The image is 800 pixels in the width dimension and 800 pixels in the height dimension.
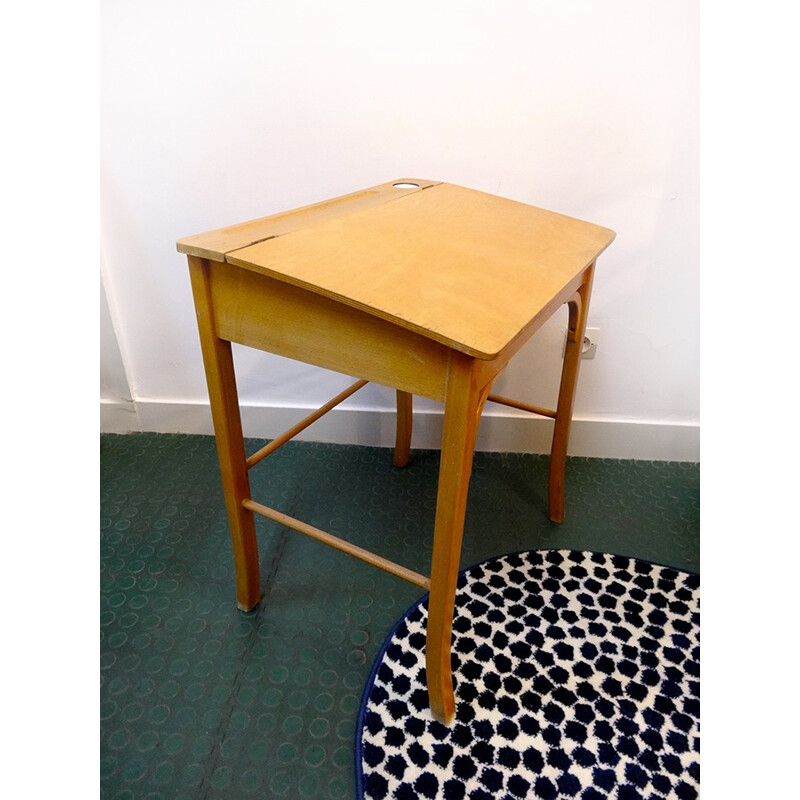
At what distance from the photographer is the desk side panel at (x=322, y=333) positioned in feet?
2.47

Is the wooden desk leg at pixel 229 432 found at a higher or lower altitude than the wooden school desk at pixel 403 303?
lower

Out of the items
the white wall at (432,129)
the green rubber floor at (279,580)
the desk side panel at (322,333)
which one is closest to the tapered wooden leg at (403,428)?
the green rubber floor at (279,580)

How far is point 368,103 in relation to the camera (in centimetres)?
132

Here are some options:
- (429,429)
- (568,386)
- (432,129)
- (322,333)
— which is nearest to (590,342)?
(568,386)

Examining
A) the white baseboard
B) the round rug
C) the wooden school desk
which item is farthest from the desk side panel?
the white baseboard

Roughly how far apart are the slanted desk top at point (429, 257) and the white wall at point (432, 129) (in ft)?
1.02

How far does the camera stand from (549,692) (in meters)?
1.01

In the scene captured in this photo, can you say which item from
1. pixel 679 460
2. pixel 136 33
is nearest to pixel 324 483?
pixel 679 460

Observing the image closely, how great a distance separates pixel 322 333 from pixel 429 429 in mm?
876

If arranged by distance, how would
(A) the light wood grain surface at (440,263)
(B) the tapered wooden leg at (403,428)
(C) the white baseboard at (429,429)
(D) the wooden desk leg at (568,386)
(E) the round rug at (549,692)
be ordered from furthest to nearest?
1. (C) the white baseboard at (429,429)
2. (B) the tapered wooden leg at (403,428)
3. (D) the wooden desk leg at (568,386)
4. (E) the round rug at (549,692)
5. (A) the light wood grain surface at (440,263)

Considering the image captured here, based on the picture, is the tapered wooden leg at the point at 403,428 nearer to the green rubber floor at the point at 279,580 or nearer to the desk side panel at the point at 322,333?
the green rubber floor at the point at 279,580

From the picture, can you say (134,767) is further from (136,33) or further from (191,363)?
(136,33)

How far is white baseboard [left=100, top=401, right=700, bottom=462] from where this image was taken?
1.63m
